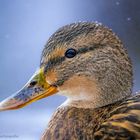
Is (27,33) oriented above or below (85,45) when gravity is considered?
above

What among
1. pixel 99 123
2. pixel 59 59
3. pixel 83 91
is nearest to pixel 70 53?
pixel 59 59

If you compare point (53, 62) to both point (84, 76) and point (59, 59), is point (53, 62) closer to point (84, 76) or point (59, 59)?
point (59, 59)

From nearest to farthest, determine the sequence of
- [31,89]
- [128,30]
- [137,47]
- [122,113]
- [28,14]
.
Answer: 1. [122,113]
2. [31,89]
3. [137,47]
4. [128,30]
5. [28,14]

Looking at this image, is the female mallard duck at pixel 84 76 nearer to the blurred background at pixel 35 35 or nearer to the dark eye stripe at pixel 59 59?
the dark eye stripe at pixel 59 59

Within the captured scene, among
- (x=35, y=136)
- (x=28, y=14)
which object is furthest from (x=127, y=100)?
(x=28, y=14)

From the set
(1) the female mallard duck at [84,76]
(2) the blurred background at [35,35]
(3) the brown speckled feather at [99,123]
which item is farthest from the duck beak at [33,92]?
(2) the blurred background at [35,35]

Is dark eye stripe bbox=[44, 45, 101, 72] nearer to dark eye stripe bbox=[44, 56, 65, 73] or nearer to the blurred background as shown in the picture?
dark eye stripe bbox=[44, 56, 65, 73]

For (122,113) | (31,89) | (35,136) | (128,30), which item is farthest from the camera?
(128,30)

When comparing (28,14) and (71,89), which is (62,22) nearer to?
(28,14)
